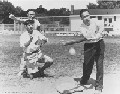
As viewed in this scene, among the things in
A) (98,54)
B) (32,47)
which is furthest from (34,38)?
(98,54)

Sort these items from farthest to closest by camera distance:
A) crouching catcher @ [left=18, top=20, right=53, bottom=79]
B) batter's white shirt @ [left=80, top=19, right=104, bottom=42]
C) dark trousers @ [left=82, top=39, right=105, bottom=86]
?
crouching catcher @ [left=18, top=20, right=53, bottom=79] → dark trousers @ [left=82, top=39, right=105, bottom=86] → batter's white shirt @ [left=80, top=19, right=104, bottom=42]

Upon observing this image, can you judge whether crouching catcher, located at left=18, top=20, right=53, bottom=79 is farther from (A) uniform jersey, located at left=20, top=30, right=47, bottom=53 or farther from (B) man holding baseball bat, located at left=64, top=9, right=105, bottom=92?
(B) man holding baseball bat, located at left=64, top=9, right=105, bottom=92

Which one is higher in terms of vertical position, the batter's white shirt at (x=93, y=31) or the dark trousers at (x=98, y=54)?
the batter's white shirt at (x=93, y=31)

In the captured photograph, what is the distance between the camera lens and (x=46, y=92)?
23.2 ft

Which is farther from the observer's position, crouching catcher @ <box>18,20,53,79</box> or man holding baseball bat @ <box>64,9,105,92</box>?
crouching catcher @ <box>18,20,53,79</box>

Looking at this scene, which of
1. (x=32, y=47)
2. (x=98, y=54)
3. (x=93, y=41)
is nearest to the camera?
(x=93, y=41)

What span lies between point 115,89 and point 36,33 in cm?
310

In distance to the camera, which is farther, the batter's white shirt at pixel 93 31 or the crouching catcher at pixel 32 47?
the crouching catcher at pixel 32 47

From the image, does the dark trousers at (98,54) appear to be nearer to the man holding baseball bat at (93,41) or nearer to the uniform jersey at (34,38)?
the man holding baseball bat at (93,41)

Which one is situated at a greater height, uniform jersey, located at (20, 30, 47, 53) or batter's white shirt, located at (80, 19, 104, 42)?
batter's white shirt, located at (80, 19, 104, 42)

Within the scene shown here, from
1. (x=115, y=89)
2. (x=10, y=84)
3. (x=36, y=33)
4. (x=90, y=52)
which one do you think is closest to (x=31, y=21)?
(x=36, y=33)

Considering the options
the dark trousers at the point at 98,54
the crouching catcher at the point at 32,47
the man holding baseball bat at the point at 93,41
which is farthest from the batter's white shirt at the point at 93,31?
the crouching catcher at the point at 32,47

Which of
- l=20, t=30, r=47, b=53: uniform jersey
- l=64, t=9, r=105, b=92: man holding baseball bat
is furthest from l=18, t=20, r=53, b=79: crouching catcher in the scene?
l=64, t=9, r=105, b=92: man holding baseball bat

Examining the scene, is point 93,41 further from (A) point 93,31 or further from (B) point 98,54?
(B) point 98,54
